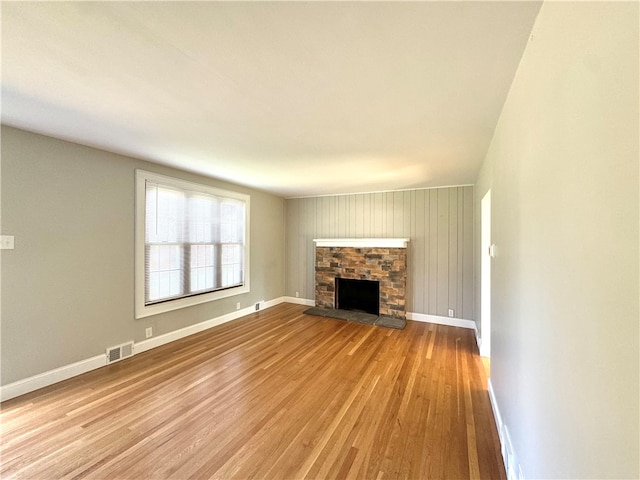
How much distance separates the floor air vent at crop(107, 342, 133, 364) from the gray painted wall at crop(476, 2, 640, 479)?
374cm

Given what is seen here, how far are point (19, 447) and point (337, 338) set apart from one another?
3.03 metres

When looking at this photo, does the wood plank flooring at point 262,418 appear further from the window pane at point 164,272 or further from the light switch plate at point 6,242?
the light switch plate at point 6,242

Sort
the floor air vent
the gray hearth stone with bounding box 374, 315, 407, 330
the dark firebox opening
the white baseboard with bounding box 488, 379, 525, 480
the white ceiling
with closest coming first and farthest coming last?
1. the white ceiling
2. the white baseboard with bounding box 488, 379, 525, 480
3. the floor air vent
4. the gray hearth stone with bounding box 374, 315, 407, 330
5. the dark firebox opening

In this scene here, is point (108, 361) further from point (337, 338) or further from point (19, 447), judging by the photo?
point (337, 338)

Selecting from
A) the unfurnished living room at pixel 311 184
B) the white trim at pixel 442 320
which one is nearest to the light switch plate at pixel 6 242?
the unfurnished living room at pixel 311 184

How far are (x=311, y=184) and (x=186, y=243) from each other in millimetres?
2129

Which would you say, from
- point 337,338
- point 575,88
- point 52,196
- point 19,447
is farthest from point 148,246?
point 575,88

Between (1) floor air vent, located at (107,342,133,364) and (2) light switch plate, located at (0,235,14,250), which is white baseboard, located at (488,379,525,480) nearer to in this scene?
(1) floor air vent, located at (107,342,133,364)

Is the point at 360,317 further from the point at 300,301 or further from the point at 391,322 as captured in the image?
the point at 300,301

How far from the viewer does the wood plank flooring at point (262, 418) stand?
1.61 metres

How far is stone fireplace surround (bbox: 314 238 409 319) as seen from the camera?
4625 millimetres

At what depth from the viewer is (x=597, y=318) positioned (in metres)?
0.65

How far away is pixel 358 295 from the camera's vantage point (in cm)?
515

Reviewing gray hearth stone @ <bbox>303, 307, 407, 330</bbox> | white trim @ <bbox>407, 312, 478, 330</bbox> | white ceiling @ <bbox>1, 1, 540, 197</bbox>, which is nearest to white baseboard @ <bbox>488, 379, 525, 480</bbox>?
white ceiling @ <bbox>1, 1, 540, 197</bbox>
